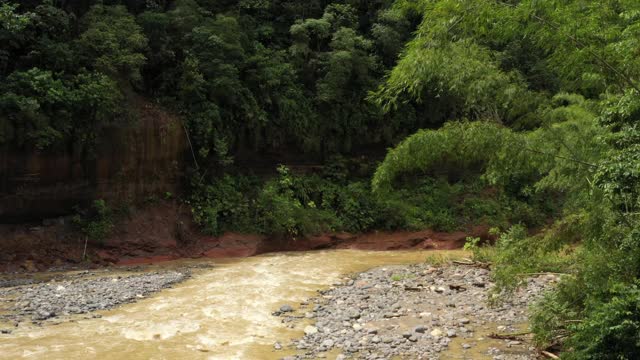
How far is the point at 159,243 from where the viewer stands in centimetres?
1673

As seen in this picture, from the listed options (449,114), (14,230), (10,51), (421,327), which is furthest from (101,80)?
(449,114)

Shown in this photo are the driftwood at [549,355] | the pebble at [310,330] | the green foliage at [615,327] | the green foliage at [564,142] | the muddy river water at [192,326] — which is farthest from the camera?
the pebble at [310,330]

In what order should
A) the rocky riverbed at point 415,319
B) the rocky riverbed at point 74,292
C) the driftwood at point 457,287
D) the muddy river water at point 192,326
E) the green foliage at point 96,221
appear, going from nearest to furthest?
1. the rocky riverbed at point 415,319
2. the muddy river water at point 192,326
3. the rocky riverbed at point 74,292
4. the driftwood at point 457,287
5. the green foliage at point 96,221

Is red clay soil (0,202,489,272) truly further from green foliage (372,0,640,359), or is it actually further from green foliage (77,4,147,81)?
green foliage (372,0,640,359)

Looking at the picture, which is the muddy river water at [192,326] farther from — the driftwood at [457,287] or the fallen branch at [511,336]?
the fallen branch at [511,336]

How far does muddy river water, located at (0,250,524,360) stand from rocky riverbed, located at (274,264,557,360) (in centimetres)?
50

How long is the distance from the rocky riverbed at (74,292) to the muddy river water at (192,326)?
0.42m

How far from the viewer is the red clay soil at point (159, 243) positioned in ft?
47.8

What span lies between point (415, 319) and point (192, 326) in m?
4.11

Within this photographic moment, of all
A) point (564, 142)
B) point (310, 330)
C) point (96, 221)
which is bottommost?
point (310, 330)

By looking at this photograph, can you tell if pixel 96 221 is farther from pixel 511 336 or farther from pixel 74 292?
pixel 511 336

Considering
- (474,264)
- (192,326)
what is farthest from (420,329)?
(474,264)

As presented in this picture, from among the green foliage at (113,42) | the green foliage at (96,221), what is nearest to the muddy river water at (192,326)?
the green foliage at (96,221)

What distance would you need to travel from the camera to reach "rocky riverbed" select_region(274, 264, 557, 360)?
784 centimetres
